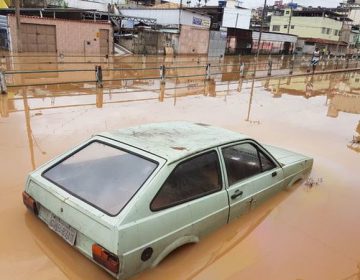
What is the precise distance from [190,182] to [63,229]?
1.33 metres

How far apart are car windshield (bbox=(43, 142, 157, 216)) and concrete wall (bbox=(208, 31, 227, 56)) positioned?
38268 millimetres

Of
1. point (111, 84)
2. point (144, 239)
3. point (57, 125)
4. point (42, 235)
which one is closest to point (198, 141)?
point (144, 239)

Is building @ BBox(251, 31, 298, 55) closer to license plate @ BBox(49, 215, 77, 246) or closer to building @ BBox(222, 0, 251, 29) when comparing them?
building @ BBox(222, 0, 251, 29)

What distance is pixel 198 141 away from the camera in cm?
387

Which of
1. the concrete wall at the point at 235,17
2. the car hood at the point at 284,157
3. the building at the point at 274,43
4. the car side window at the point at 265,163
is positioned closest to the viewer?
the car side window at the point at 265,163

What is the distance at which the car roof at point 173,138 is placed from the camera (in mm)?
3487

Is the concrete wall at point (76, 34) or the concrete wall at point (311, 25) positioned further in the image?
the concrete wall at point (311, 25)

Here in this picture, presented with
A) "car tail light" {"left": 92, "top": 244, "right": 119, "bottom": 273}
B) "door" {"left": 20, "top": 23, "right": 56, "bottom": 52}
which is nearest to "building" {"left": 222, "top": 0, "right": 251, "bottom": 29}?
"door" {"left": 20, "top": 23, "right": 56, "bottom": 52}

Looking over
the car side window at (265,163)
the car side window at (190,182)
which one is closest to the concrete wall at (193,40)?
the car side window at (265,163)

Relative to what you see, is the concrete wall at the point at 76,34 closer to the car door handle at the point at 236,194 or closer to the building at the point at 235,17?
the car door handle at the point at 236,194

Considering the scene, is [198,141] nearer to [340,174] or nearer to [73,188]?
[73,188]

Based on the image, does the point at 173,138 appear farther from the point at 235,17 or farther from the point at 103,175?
the point at 235,17

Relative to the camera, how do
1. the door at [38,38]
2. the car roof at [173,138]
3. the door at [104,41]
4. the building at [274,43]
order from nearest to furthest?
the car roof at [173,138] → the door at [38,38] → the door at [104,41] → the building at [274,43]

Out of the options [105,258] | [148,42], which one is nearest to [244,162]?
[105,258]
